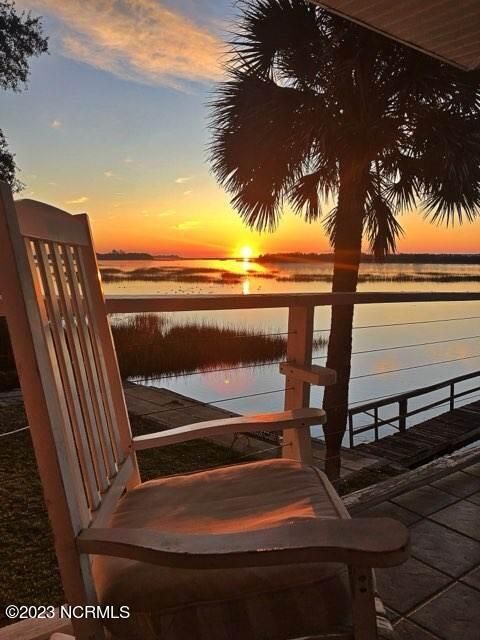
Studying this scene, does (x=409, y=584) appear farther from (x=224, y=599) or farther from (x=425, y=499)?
(x=224, y=599)

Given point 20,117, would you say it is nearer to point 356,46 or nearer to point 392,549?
point 356,46

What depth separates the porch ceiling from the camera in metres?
2.24

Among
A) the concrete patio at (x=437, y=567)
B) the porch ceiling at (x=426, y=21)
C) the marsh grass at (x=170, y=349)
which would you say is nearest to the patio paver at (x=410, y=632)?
the concrete patio at (x=437, y=567)

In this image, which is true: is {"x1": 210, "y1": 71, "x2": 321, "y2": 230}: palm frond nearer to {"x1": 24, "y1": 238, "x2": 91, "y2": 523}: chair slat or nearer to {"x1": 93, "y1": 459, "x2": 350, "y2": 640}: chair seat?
{"x1": 24, "y1": 238, "x2": 91, "y2": 523}: chair slat

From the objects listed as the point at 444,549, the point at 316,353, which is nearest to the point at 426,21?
the point at 444,549

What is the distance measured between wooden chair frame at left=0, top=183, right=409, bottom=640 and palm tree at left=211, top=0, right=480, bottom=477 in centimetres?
362

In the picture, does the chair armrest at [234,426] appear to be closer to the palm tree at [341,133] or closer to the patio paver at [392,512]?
the patio paver at [392,512]

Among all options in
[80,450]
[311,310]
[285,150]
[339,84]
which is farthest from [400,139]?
[80,450]

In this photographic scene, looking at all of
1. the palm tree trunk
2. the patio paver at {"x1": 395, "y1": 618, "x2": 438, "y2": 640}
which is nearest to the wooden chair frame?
the patio paver at {"x1": 395, "y1": 618, "x2": 438, "y2": 640}

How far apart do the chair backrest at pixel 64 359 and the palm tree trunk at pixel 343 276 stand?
382 centimetres

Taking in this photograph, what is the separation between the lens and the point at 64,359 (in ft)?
3.01

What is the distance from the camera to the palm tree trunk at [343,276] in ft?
15.8

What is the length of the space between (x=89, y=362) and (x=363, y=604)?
0.71 m

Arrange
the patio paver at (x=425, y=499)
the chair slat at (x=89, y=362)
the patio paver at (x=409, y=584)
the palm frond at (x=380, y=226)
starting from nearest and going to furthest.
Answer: the chair slat at (x=89, y=362)
the patio paver at (x=409, y=584)
the patio paver at (x=425, y=499)
the palm frond at (x=380, y=226)
